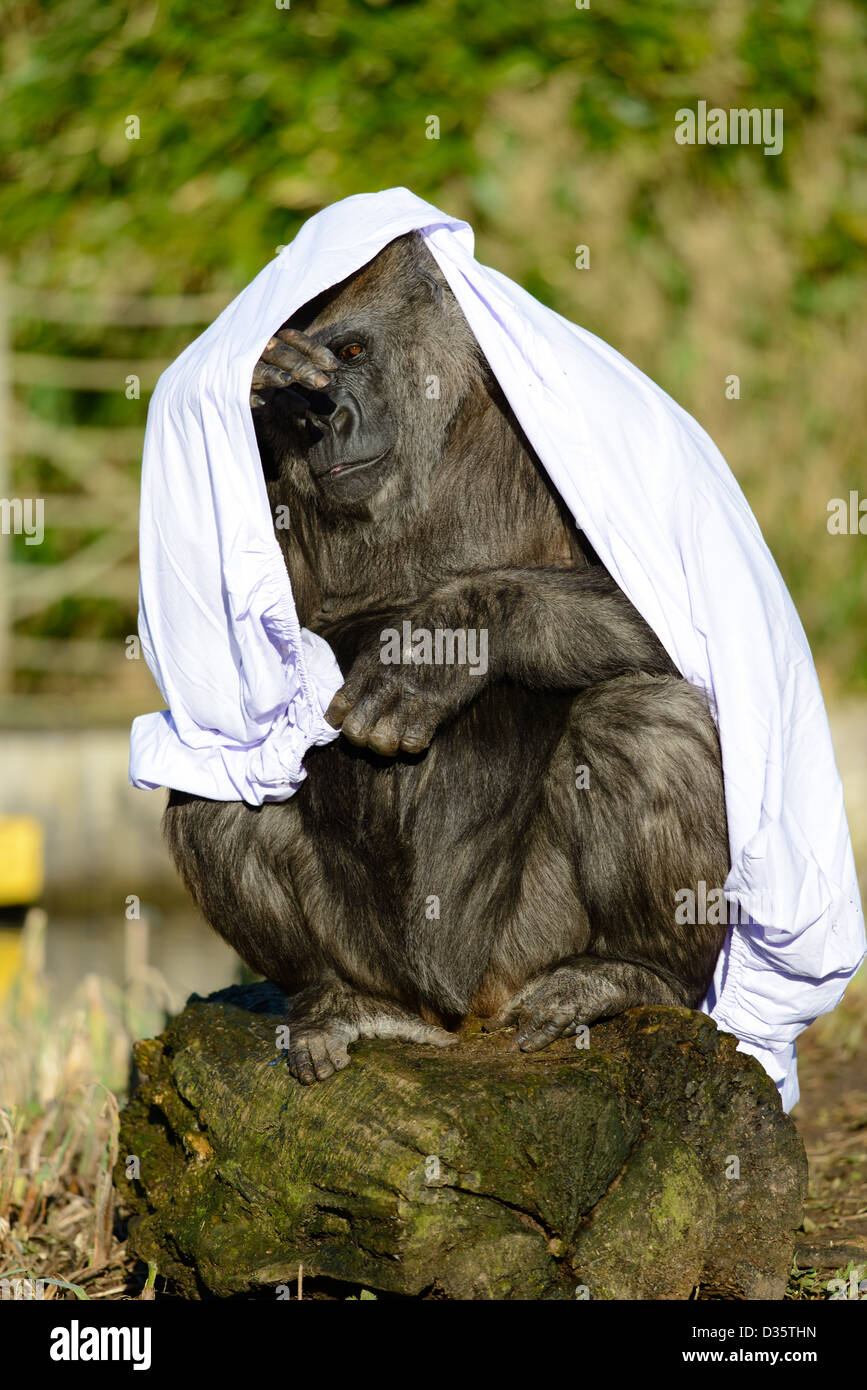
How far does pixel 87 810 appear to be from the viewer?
28.2 feet

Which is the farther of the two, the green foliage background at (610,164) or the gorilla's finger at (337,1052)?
the green foliage background at (610,164)

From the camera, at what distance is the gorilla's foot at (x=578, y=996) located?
3297 millimetres

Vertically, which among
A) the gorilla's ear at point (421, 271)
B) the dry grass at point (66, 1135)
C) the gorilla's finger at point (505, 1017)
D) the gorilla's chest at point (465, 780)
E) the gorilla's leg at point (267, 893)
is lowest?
the dry grass at point (66, 1135)

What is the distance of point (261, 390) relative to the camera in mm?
3670

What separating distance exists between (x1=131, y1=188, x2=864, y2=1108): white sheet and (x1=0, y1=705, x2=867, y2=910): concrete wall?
4.96 metres

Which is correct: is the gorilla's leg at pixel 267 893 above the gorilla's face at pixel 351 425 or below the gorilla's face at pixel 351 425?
below

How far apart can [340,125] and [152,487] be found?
7.35 m

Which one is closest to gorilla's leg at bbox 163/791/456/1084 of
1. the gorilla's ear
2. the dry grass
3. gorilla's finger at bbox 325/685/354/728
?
gorilla's finger at bbox 325/685/354/728

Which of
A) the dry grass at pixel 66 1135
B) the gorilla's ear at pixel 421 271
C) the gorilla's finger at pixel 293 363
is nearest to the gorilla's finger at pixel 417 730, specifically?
the gorilla's finger at pixel 293 363

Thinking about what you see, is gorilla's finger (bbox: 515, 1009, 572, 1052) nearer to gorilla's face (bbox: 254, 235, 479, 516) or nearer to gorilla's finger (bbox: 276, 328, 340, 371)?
gorilla's face (bbox: 254, 235, 479, 516)

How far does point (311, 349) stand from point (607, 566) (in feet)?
2.60

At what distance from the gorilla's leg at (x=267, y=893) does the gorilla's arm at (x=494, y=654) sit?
14.9 inches

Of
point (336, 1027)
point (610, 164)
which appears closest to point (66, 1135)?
point (336, 1027)

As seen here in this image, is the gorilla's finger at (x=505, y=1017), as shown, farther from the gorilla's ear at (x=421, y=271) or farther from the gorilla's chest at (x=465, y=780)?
the gorilla's ear at (x=421, y=271)
